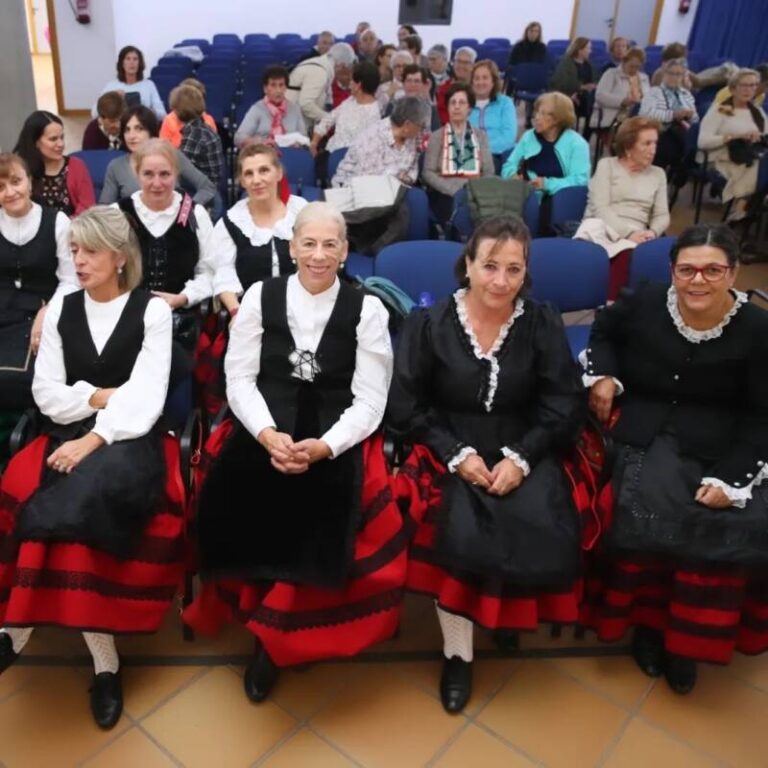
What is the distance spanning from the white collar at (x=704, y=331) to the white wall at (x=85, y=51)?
10.6 metres

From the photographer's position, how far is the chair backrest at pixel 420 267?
3.15 metres

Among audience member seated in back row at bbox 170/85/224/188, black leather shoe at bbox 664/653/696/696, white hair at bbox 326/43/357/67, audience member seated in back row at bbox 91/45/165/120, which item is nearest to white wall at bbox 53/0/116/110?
white hair at bbox 326/43/357/67

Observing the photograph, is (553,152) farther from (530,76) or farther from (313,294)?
(530,76)

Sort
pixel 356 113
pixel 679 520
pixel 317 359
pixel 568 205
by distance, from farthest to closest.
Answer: pixel 356 113 < pixel 568 205 < pixel 317 359 < pixel 679 520

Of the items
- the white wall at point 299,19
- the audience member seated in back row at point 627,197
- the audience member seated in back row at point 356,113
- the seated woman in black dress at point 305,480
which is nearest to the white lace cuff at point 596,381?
the seated woman in black dress at point 305,480

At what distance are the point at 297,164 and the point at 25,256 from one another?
2262mm

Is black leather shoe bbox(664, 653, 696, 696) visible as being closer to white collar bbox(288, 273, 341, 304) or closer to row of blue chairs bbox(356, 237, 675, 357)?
row of blue chairs bbox(356, 237, 675, 357)

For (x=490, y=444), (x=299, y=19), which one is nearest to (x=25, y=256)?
(x=490, y=444)

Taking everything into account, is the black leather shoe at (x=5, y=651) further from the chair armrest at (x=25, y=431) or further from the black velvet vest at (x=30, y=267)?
the black velvet vest at (x=30, y=267)

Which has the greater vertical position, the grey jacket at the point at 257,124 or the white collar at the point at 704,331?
the white collar at the point at 704,331

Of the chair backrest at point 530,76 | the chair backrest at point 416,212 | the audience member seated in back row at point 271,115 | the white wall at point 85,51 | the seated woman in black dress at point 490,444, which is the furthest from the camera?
the white wall at point 85,51

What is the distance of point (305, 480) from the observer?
82.0 inches

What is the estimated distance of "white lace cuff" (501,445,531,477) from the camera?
208 centimetres

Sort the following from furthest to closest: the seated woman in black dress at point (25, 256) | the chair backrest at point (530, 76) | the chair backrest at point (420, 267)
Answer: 1. the chair backrest at point (530, 76)
2. the chair backrest at point (420, 267)
3. the seated woman in black dress at point (25, 256)
